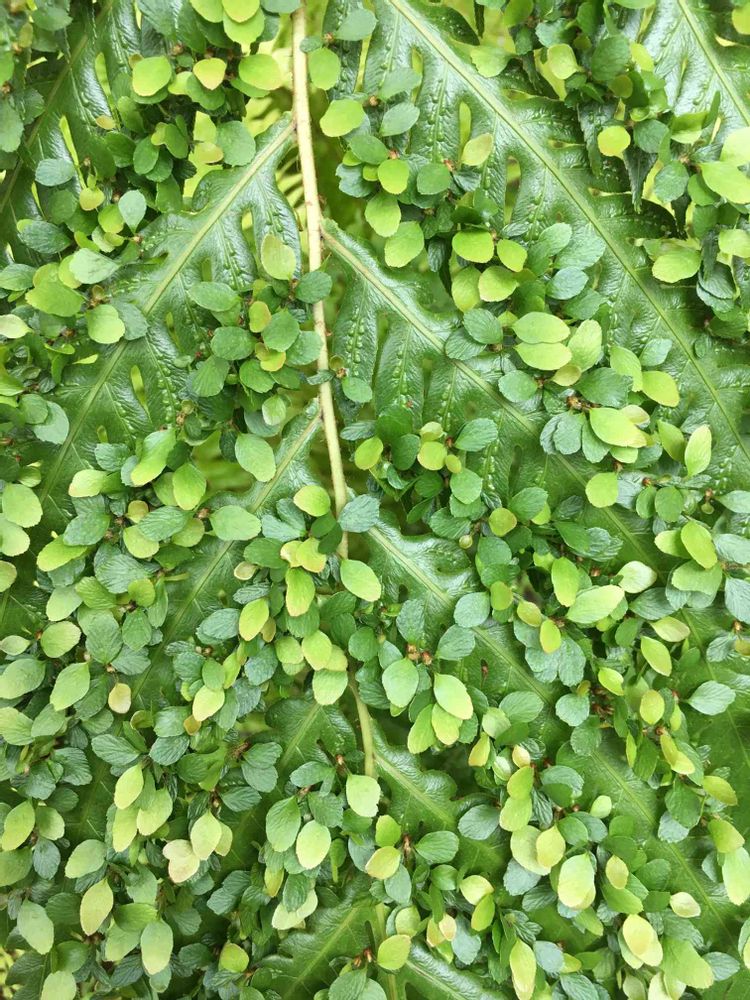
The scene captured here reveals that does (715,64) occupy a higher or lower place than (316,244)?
higher

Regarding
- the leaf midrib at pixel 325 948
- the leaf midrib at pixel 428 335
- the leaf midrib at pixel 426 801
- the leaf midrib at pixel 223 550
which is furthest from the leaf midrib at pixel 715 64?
the leaf midrib at pixel 325 948

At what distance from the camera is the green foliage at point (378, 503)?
2.57 feet

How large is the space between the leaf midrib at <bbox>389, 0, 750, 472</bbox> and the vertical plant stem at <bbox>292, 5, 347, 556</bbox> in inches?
4.2

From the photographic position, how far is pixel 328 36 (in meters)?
0.78

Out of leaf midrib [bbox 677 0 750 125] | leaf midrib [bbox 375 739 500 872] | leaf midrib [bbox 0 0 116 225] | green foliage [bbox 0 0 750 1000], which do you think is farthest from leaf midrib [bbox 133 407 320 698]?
leaf midrib [bbox 677 0 750 125]

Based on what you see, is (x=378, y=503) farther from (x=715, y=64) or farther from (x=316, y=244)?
(x=715, y=64)

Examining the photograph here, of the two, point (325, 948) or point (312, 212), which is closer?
point (312, 212)

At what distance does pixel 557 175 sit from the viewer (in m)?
0.81

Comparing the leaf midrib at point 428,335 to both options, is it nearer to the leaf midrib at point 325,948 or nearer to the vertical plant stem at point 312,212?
the vertical plant stem at point 312,212

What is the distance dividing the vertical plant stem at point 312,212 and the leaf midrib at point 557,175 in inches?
4.2

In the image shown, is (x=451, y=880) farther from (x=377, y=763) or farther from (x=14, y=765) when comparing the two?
(x=14, y=765)

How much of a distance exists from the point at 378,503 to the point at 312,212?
0.32 meters

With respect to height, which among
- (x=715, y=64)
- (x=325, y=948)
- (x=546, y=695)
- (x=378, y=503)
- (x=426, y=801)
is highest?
(x=715, y=64)

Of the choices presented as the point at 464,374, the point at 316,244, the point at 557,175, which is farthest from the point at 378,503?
the point at 557,175
